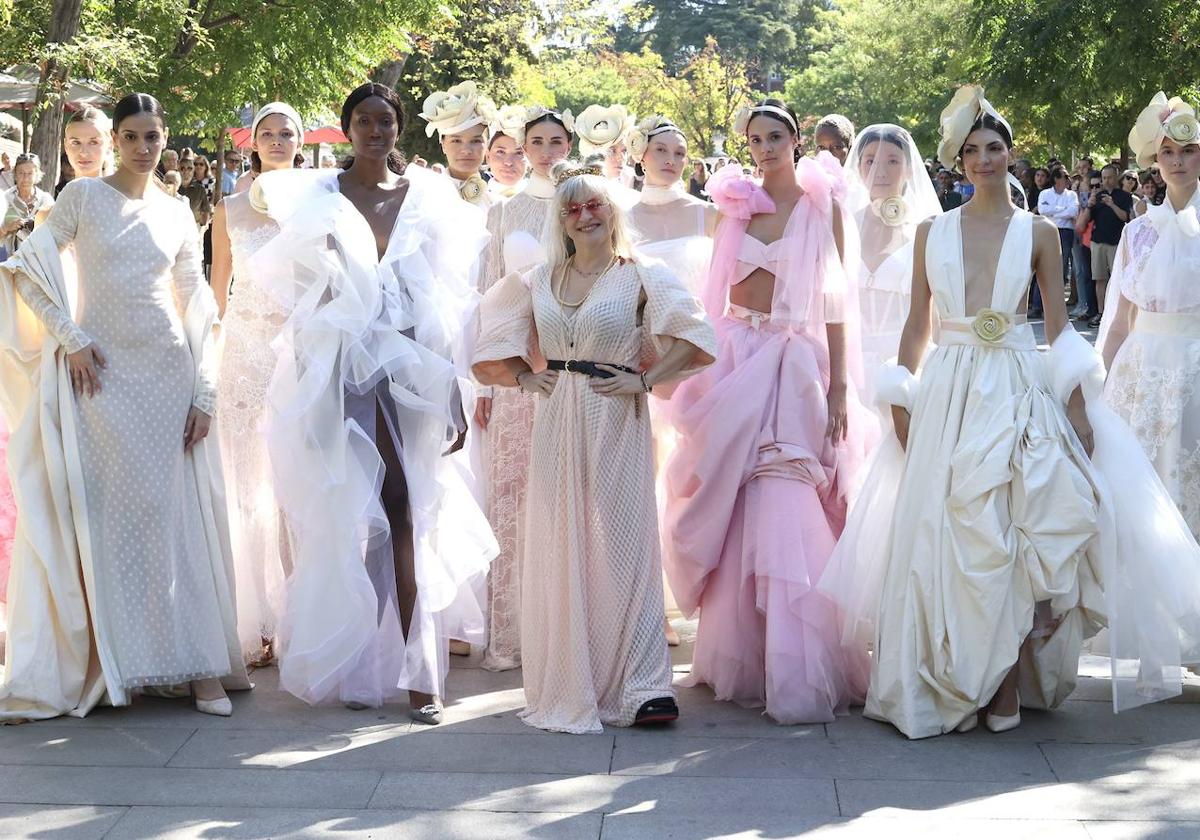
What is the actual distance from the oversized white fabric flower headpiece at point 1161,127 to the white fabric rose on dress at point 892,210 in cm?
102

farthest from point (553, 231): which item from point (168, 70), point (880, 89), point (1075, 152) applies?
point (880, 89)

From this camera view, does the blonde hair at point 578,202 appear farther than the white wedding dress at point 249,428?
No

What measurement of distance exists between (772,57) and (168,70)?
77589mm

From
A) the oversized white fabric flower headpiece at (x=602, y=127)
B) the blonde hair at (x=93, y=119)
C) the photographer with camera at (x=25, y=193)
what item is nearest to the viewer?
the blonde hair at (x=93, y=119)

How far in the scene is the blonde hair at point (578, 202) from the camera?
18.5 ft

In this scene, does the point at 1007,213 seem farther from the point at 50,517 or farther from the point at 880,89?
the point at 880,89

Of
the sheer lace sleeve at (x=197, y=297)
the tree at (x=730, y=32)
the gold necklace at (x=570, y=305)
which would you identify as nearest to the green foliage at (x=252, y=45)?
the sheer lace sleeve at (x=197, y=297)

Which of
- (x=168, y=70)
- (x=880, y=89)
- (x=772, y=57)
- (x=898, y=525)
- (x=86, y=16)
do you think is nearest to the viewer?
(x=898, y=525)

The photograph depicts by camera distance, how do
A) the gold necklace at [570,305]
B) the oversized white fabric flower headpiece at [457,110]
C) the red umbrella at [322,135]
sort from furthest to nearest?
the red umbrella at [322,135] → the oversized white fabric flower headpiece at [457,110] → the gold necklace at [570,305]

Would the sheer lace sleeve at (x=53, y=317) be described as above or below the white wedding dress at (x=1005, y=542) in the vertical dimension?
above

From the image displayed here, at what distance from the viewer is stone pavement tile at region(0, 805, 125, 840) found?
4.50m

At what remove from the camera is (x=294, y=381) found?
5711mm

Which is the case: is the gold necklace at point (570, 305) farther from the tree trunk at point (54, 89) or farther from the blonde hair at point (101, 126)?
the tree trunk at point (54, 89)

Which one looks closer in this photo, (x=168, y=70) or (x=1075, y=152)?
(x=168, y=70)
